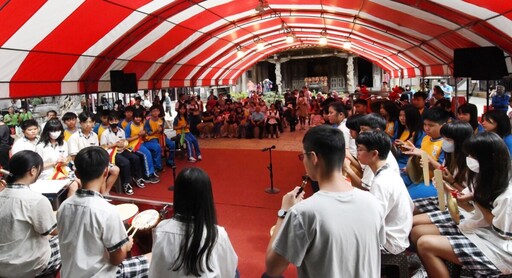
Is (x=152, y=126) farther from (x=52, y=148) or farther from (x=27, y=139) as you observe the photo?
(x=27, y=139)

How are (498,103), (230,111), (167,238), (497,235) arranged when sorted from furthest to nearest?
(230,111), (498,103), (497,235), (167,238)

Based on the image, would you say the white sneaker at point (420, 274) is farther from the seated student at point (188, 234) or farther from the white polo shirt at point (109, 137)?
the white polo shirt at point (109, 137)

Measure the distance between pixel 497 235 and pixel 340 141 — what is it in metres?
1.32

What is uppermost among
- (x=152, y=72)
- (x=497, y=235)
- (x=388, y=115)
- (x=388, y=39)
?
(x=388, y=39)

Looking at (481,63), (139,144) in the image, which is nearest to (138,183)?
(139,144)

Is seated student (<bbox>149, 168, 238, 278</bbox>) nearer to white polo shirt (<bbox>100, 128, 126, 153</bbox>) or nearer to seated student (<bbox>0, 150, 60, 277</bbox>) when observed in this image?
seated student (<bbox>0, 150, 60, 277</bbox>)

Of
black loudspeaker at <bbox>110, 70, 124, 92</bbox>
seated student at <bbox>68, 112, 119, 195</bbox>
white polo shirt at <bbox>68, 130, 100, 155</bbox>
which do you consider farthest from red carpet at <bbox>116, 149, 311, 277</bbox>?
black loudspeaker at <bbox>110, 70, 124, 92</bbox>

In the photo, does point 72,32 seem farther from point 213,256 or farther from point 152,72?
point 213,256

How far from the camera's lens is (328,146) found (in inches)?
53.2

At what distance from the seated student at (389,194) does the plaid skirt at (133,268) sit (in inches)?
60.9

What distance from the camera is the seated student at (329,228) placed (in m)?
1.27

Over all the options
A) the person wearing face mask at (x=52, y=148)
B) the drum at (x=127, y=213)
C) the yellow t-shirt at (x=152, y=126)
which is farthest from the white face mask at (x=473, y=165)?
the yellow t-shirt at (x=152, y=126)

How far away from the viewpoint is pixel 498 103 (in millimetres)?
7730

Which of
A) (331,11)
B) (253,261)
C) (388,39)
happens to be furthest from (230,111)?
(253,261)
